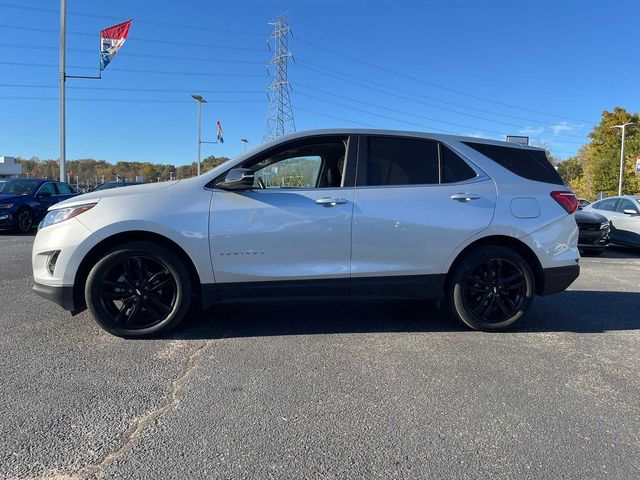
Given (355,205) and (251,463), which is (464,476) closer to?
(251,463)

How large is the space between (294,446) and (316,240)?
1.93 metres

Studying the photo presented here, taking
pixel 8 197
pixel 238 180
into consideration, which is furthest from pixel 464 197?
pixel 8 197

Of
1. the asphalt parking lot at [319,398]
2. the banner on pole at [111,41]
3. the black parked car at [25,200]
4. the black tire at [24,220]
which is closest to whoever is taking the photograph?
the asphalt parking lot at [319,398]

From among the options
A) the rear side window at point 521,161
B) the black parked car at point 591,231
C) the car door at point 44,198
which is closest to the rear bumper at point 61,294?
the rear side window at point 521,161

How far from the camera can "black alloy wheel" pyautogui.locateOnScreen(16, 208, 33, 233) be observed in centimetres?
1316

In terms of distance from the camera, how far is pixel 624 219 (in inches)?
452

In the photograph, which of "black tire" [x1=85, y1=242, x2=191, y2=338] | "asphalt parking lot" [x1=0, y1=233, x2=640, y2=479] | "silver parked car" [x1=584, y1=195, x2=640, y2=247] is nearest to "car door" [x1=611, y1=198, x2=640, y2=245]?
"silver parked car" [x1=584, y1=195, x2=640, y2=247]

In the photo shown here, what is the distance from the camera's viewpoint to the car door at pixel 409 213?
4.21 m

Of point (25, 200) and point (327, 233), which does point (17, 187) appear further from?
point (327, 233)

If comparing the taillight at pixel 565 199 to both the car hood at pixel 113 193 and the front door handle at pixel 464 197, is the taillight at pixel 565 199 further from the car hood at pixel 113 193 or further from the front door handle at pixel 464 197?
the car hood at pixel 113 193

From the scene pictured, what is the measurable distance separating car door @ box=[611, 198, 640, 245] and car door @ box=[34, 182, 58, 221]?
15.6 meters

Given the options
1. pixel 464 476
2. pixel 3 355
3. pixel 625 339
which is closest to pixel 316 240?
pixel 464 476

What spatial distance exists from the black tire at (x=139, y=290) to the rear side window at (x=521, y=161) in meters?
3.02

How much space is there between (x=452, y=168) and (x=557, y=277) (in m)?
1.46
